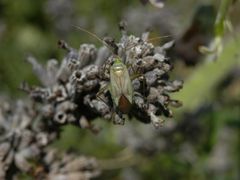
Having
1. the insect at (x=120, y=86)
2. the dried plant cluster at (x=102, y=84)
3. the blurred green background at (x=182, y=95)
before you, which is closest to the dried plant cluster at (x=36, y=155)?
the dried plant cluster at (x=102, y=84)

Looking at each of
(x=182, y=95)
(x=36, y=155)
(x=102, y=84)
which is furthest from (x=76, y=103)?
(x=182, y=95)

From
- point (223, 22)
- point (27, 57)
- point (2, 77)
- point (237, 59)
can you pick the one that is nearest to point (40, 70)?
point (27, 57)

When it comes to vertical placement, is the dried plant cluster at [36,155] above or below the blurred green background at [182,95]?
below

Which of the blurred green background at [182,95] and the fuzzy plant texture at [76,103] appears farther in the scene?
the blurred green background at [182,95]

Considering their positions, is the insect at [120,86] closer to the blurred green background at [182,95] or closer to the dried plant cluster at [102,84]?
the dried plant cluster at [102,84]

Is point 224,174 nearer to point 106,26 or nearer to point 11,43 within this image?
point 106,26

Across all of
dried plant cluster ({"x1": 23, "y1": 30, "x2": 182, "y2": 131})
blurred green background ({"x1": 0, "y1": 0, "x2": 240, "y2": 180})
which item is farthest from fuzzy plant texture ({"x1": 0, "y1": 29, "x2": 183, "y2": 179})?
blurred green background ({"x1": 0, "y1": 0, "x2": 240, "y2": 180})
